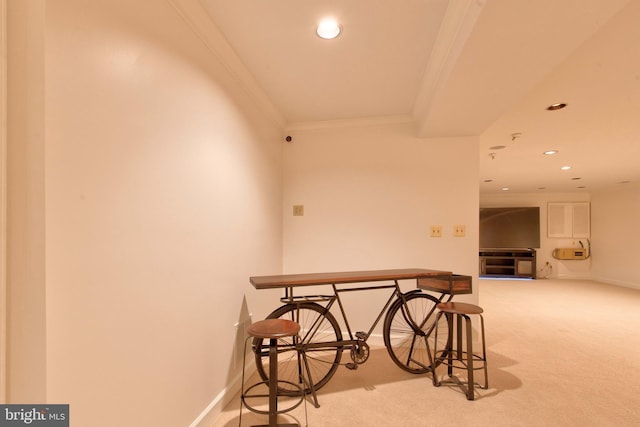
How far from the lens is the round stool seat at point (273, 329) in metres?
1.48

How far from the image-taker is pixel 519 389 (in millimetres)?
2105

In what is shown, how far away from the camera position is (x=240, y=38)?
1.77m

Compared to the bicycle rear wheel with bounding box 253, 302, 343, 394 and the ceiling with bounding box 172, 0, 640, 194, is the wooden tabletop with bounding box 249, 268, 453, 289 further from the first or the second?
the ceiling with bounding box 172, 0, 640, 194

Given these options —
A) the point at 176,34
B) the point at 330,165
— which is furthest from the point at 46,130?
the point at 330,165

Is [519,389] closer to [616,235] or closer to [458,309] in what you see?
[458,309]

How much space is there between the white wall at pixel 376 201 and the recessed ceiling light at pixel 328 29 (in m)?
1.42

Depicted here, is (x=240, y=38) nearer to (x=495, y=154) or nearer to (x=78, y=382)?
(x=78, y=382)

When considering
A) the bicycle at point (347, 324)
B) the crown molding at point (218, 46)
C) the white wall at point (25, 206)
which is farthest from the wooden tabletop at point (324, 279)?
the crown molding at point (218, 46)

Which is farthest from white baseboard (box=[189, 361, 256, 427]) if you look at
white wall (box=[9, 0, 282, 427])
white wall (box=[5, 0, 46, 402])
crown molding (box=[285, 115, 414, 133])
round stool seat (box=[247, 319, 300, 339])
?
crown molding (box=[285, 115, 414, 133])

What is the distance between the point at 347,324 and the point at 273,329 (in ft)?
2.65

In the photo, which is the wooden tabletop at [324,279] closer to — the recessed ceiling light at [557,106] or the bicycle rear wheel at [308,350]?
the bicycle rear wheel at [308,350]

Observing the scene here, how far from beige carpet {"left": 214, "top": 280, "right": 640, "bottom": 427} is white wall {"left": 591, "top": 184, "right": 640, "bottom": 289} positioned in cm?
389

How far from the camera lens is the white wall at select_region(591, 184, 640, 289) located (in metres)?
6.16

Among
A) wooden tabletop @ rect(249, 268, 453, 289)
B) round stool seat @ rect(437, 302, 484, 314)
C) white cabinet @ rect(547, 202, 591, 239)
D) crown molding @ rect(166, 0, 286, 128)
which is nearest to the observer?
crown molding @ rect(166, 0, 286, 128)
